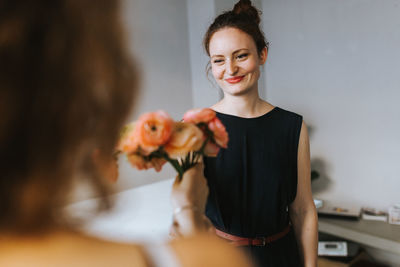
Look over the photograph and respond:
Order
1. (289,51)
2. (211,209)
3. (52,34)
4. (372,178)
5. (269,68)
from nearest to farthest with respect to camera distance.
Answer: (52,34), (211,209), (372,178), (289,51), (269,68)

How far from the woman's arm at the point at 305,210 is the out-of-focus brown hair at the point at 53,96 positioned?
2.71 ft

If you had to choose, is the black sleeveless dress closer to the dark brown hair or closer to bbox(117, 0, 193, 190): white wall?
the dark brown hair

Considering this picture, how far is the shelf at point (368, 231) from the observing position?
1.52 m

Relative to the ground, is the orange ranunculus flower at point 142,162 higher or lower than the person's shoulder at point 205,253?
higher

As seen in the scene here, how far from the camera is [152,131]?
55 centimetres

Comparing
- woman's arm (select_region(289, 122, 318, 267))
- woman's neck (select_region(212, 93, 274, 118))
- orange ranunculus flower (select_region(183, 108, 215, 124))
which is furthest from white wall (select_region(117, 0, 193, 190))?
orange ranunculus flower (select_region(183, 108, 215, 124))

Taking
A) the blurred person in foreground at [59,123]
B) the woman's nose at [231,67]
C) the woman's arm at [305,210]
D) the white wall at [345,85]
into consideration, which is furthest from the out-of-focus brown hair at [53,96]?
the white wall at [345,85]

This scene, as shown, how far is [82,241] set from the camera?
0.26 meters

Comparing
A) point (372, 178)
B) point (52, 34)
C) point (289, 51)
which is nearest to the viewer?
point (52, 34)

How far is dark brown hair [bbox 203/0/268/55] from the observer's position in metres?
0.90

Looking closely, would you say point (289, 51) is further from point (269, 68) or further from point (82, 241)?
point (82, 241)

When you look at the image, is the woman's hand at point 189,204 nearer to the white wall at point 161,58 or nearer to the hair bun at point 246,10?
the hair bun at point 246,10

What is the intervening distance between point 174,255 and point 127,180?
1703 mm

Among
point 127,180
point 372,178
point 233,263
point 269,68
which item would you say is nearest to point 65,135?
point 233,263
